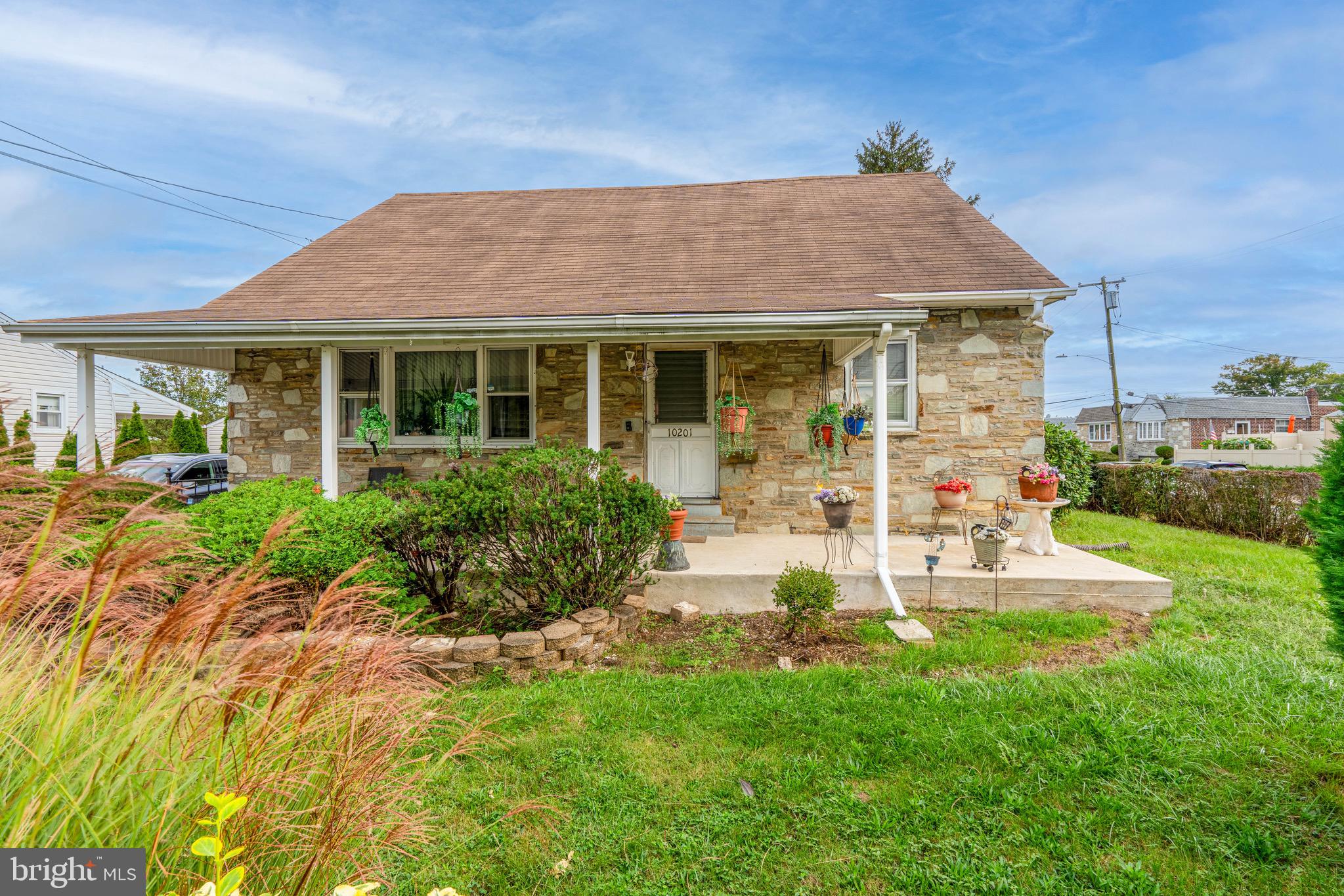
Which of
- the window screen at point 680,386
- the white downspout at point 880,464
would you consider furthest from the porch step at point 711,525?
the white downspout at point 880,464

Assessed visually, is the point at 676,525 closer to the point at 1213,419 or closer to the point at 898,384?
the point at 898,384

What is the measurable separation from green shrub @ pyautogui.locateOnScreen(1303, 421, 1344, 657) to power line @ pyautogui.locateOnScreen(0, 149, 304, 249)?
12.7 meters

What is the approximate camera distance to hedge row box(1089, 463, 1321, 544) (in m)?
8.19

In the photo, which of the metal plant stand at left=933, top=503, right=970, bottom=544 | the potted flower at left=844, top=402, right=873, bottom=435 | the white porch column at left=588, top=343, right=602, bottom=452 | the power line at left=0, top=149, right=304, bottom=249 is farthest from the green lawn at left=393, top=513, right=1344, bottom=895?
the power line at left=0, top=149, right=304, bottom=249

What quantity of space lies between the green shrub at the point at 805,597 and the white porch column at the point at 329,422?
4976 millimetres

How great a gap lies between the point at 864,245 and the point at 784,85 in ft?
24.0

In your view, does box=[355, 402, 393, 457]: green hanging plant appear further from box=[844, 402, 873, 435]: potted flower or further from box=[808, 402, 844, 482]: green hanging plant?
box=[844, 402, 873, 435]: potted flower

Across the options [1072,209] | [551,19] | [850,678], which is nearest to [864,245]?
[850,678]

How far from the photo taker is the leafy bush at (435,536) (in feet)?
14.7

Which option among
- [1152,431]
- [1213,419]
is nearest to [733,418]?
[1213,419]

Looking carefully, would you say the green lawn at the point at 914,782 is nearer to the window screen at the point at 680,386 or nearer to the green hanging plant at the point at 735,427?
the green hanging plant at the point at 735,427

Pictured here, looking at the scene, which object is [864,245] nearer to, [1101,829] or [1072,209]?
[1101,829]

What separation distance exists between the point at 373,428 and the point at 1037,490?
8116 mm

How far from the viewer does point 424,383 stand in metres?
8.13
